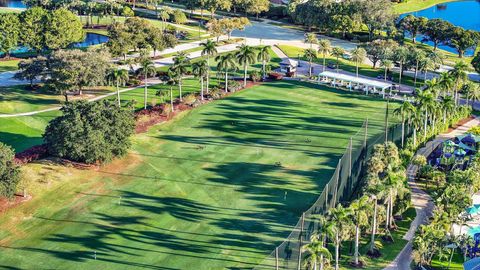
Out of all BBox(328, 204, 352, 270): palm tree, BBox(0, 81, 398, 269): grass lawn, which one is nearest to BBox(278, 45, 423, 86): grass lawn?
BBox(0, 81, 398, 269): grass lawn

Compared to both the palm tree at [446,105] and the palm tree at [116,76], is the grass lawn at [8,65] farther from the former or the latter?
the palm tree at [446,105]

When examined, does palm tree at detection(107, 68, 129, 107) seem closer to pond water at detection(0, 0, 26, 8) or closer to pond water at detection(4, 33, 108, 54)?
pond water at detection(4, 33, 108, 54)

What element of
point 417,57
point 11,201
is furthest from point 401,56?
point 11,201

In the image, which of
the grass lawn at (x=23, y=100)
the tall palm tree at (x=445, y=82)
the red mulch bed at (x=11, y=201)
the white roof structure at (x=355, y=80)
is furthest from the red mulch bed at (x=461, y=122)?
the grass lawn at (x=23, y=100)

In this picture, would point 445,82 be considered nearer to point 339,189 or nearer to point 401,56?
point 401,56

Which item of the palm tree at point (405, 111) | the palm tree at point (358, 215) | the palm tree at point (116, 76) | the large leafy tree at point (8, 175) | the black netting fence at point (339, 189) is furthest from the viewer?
the palm tree at point (116, 76)
